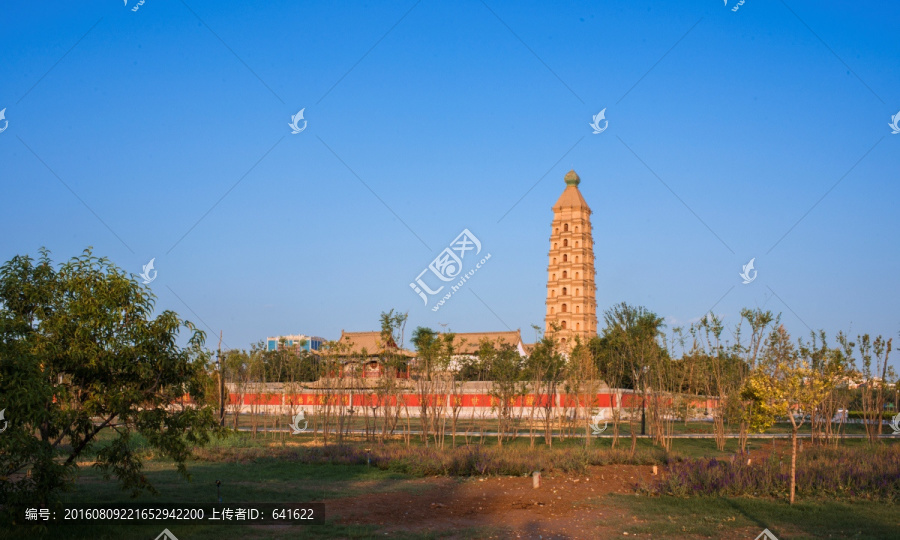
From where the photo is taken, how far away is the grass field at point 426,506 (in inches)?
440

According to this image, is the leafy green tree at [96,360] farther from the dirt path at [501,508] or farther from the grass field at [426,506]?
the dirt path at [501,508]

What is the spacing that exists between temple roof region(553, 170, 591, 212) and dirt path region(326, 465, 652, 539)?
7099cm

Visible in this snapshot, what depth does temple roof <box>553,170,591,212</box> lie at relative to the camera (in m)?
87.0

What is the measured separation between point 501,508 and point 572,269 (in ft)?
243

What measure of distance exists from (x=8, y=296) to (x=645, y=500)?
39.0ft

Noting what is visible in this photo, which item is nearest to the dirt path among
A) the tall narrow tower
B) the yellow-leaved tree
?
the yellow-leaved tree

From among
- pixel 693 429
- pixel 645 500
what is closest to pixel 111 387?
pixel 645 500

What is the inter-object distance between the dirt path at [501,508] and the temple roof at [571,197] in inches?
2795

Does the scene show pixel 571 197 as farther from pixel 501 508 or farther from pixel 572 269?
pixel 501 508

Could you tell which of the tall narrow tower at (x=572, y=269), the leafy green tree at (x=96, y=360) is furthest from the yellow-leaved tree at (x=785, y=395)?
the tall narrow tower at (x=572, y=269)

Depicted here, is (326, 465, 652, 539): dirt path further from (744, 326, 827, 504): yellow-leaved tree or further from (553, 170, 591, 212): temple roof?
(553, 170, 591, 212): temple roof

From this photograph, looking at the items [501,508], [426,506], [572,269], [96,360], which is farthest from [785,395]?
[572,269]

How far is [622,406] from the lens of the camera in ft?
141

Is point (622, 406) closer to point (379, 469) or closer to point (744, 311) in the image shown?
point (744, 311)
